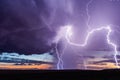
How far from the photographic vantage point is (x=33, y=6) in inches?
200

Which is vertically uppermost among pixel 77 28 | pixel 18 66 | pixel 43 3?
A: pixel 43 3

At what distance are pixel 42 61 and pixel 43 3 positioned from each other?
0.76m

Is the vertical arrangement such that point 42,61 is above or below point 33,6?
below

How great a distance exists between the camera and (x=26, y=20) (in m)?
5.07

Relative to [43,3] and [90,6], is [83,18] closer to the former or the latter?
[90,6]

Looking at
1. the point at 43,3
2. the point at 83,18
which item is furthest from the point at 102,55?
the point at 43,3

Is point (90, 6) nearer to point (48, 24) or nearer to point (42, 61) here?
point (48, 24)

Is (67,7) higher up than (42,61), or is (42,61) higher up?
(67,7)

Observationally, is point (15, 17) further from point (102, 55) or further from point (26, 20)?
point (102, 55)

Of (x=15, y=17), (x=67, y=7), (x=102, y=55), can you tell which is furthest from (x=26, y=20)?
(x=102, y=55)

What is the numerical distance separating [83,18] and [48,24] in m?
0.49
